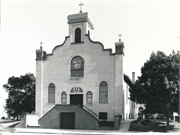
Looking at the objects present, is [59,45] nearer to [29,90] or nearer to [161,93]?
[29,90]

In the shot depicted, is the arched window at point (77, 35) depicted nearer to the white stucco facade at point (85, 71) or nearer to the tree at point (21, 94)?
the white stucco facade at point (85, 71)

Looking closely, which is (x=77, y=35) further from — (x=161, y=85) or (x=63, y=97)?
(x=161, y=85)

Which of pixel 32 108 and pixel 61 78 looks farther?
pixel 32 108

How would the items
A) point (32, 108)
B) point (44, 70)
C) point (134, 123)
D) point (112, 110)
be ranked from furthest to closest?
point (32, 108) → point (44, 70) → point (112, 110) → point (134, 123)

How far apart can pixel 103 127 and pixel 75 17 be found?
15.7 meters

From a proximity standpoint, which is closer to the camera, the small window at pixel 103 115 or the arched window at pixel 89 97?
the small window at pixel 103 115

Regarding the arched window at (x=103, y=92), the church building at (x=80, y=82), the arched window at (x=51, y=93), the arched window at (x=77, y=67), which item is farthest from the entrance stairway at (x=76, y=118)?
the arched window at (x=77, y=67)

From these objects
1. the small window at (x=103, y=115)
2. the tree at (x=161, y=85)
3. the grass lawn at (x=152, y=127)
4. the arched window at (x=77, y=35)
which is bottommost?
the grass lawn at (x=152, y=127)

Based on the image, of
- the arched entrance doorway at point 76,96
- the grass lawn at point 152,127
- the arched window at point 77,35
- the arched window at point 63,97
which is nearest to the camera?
the grass lawn at point 152,127

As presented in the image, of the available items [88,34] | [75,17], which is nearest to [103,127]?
[88,34]

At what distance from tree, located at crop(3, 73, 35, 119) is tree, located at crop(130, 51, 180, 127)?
63.4 ft

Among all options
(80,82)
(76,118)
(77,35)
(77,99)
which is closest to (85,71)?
(80,82)

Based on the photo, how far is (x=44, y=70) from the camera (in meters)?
31.9

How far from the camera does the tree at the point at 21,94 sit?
3684 cm
